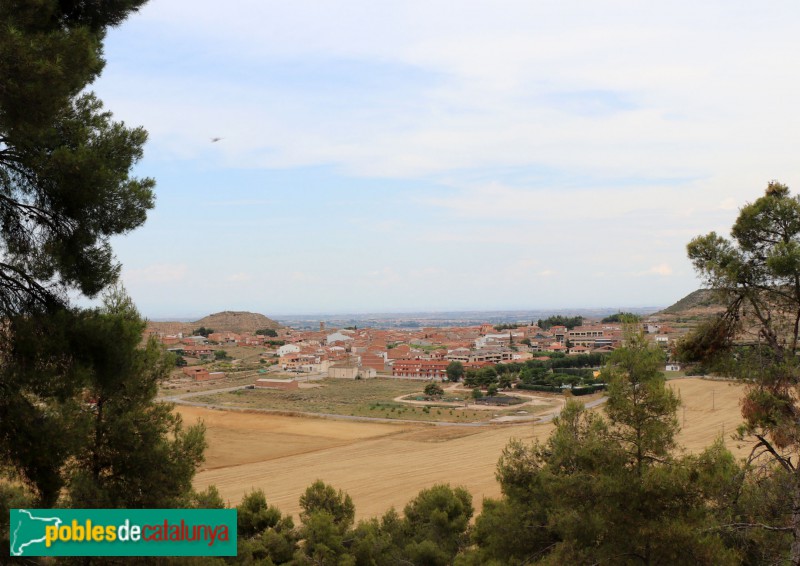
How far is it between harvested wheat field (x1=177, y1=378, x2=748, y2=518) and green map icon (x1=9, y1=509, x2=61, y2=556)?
649 inches

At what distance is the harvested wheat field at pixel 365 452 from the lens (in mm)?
24922

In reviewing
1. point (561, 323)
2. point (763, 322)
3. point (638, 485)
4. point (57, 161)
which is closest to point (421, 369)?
point (561, 323)

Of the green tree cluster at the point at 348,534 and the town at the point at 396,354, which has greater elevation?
the green tree cluster at the point at 348,534

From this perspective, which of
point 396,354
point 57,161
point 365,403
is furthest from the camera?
point 396,354

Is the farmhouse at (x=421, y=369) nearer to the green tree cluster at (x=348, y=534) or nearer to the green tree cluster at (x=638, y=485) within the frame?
the green tree cluster at (x=348, y=534)

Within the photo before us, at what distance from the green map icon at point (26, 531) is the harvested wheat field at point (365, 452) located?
16495 mm

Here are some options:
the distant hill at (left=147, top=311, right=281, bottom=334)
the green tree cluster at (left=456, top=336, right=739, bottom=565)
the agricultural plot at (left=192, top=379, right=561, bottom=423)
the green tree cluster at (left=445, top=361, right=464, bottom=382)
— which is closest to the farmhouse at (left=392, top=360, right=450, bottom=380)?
the green tree cluster at (left=445, top=361, right=464, bottom=382)

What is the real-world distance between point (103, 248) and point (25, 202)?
0.73 meters

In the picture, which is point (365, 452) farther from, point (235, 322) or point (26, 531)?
point (235, 322)

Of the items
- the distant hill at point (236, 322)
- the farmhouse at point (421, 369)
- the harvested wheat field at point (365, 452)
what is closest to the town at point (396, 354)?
the farmhouse at point (421, 369)

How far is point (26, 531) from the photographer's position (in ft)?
17.9

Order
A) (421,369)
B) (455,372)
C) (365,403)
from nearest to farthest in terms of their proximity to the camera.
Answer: (365,403) → (455,372) → (421,369)

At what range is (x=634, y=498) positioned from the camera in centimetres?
656

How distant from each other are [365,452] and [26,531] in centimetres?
2863
